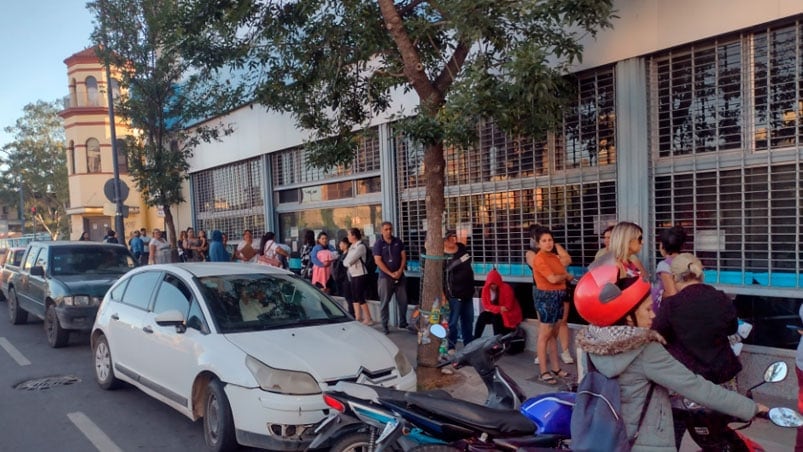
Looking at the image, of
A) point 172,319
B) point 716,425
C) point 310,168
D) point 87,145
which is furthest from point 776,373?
point 87,145

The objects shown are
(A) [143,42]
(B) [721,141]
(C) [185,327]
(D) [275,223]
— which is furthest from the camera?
(D) [275,223]

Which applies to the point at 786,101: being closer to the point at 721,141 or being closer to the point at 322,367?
the point at 721,141

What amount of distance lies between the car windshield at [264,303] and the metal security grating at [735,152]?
404cm

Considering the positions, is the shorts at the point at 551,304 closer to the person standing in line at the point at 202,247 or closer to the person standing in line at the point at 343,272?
the person standing in line at the point at 343,272

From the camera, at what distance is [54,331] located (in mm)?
9281

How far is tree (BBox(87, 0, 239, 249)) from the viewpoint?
515 inches

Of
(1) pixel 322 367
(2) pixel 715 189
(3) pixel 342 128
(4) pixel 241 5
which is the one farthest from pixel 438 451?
(4) pixel 241 5

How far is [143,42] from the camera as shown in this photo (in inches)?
528

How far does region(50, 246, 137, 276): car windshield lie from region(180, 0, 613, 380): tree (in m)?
4.13

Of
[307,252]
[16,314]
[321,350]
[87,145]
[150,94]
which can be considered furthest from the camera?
[87,145]

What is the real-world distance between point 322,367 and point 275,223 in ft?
33.5

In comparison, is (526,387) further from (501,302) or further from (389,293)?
(389,293)

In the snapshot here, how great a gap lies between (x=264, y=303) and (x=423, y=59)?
3.69 m

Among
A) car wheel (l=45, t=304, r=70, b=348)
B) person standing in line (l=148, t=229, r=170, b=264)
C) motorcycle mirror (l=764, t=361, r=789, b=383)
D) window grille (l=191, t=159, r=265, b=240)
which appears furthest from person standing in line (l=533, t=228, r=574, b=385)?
person standing in line (l=148, t=229, r=170, b=264)
